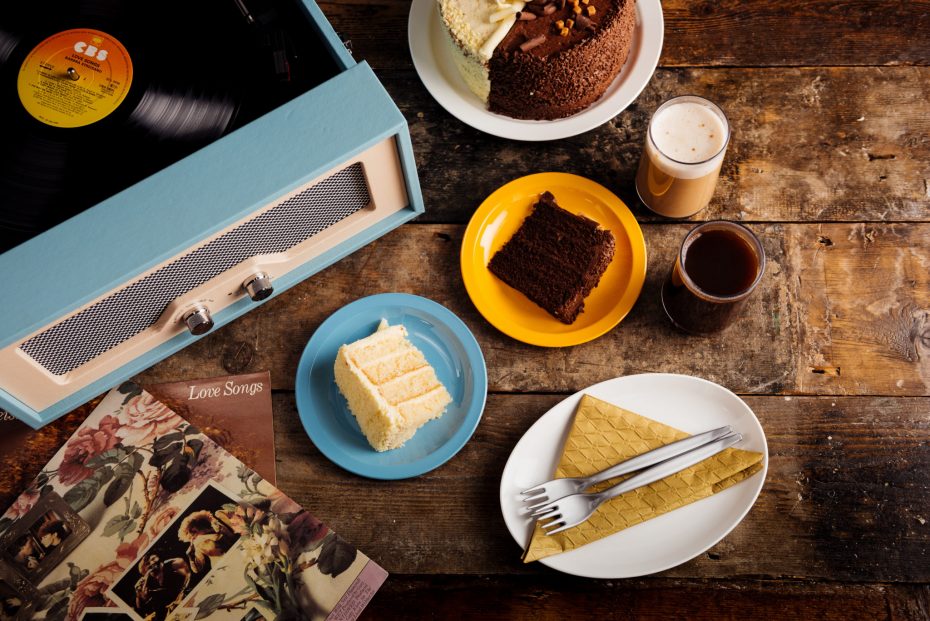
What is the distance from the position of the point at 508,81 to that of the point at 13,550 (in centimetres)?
107

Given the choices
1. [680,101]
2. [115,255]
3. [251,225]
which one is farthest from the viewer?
[680,101]

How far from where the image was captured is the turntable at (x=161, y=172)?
3.31ft

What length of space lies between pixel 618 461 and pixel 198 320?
26.7 inches

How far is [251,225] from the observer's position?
3.62 ft

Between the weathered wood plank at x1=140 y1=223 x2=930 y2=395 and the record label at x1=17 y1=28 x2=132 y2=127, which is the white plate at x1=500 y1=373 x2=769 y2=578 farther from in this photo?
the record label at x1=17 y1=28 x2=132 y2=127

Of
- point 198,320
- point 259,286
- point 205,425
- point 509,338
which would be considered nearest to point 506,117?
point 509,338

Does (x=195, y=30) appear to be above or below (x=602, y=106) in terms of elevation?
above

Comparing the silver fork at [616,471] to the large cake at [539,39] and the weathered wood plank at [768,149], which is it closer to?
the weathered wood plank at [768,149]

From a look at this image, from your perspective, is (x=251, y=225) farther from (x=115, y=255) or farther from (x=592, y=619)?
(x=592, y=619)

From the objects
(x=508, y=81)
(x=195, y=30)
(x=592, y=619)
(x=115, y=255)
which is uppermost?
(x=195, y=30)

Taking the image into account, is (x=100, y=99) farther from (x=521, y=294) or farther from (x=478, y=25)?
(x=521, y=294)

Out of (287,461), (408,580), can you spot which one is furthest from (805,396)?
(287,461)

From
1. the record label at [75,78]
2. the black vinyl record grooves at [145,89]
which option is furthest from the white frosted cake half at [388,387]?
the record label at [75,78]

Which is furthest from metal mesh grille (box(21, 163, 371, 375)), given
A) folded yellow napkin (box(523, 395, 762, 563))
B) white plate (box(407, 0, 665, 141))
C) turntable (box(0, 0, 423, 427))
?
folded yellow napkin (box(523, 395, 762, 563))
